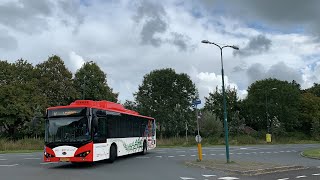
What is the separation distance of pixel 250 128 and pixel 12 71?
5215 centimetres

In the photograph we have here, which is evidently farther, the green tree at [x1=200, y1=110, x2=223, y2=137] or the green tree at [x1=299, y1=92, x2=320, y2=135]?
the green tree at [x1=299, y1=92, x2=320, y2=135]

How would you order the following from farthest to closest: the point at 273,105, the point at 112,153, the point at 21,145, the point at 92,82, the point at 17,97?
the point at 273,105, the point at 92,82, the point at 17,97, the point at 21,145, the point at 112,153

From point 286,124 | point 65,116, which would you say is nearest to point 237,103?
point 286,124

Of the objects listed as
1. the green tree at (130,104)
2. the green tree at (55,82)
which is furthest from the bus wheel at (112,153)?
the green tree at (130,104)

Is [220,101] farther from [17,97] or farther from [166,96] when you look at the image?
[17,97]

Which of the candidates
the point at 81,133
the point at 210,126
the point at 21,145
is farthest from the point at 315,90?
the point at 81,133

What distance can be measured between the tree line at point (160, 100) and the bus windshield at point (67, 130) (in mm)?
30744

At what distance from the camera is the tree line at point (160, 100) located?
6291 centimetres

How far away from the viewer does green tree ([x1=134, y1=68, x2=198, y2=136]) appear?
256ft

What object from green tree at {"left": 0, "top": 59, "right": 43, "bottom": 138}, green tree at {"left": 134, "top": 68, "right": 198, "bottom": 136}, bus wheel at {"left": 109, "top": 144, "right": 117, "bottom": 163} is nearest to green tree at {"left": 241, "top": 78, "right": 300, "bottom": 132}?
green tree at {"left": 134, "top": 68, "right": 198, "bottom": 136}

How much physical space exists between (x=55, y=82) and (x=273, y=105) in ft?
147

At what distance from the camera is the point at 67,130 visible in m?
20.9

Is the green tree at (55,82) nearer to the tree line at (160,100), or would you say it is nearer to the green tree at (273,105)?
the tree line at (160,100)

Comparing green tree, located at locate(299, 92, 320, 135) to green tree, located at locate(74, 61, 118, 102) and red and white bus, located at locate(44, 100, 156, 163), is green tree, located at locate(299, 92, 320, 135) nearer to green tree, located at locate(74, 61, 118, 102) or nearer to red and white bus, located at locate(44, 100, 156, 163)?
green tree, located at locate(74, 61, 118, 102)
